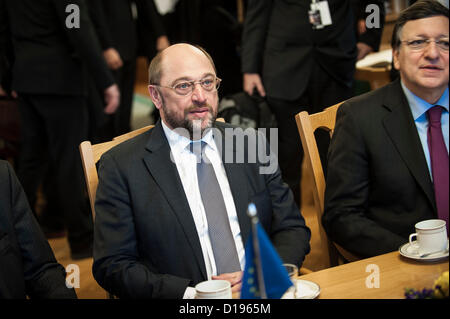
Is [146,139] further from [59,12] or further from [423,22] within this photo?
[59,12]

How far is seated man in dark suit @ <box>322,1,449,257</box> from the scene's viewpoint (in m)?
1.92

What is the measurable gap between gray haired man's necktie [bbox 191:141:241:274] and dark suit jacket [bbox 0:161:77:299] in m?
0.43

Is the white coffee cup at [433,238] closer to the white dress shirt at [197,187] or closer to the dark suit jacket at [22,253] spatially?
the white dress shirt at [197,187]

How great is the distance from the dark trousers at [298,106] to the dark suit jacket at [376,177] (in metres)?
1.44

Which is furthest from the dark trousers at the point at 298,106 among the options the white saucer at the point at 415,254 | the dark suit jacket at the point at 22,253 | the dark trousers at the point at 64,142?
the dark suit jacket at the point at 22,253

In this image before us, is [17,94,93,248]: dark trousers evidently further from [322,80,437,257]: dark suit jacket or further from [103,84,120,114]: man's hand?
[322,80,437,257]: dark suit jacket

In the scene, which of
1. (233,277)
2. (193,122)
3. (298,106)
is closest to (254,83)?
(298,106)

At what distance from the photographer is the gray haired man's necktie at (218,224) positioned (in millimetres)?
2047

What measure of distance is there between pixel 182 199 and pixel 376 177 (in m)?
0.59

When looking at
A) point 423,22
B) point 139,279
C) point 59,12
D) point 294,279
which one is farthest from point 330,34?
point 294,279

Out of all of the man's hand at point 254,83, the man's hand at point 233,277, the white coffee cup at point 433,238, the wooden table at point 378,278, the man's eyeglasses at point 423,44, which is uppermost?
the man's eyeglasses at point 423,44

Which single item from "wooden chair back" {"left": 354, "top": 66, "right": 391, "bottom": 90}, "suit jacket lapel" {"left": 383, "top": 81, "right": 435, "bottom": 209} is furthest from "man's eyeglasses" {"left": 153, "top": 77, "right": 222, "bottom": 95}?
"wooden chair back" {"left": 354, "top": 66, "right": 391, "bottom": 90}

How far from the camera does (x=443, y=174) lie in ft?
6.34

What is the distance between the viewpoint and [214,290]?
1503 mm
